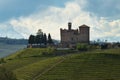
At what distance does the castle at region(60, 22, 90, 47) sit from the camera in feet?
577

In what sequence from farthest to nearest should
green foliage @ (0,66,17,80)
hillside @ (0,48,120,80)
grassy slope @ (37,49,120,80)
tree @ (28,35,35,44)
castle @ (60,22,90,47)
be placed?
tree @ (28,35,35,44), castle @ (60,22,90,47), hillside @ (0,48,120,80), grassy slope @ (37,49,120,80), green foliage @ (0,66,17,80)

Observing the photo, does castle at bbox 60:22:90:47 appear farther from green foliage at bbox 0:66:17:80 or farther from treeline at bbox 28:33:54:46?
green foliage at bbox 0:66:17:80

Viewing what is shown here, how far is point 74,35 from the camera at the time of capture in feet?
578

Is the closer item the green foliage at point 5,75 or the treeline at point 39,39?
the green foliage at point 5,75

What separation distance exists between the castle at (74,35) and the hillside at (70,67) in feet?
118

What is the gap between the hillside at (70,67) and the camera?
10056 centimetres

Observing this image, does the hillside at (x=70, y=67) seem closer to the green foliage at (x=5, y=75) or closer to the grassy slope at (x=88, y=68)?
the grassy slope at (x=88, y=68)

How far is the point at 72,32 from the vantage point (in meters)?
176

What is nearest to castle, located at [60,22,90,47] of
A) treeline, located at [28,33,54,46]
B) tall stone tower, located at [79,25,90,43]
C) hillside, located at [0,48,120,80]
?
tall stone tower, located at [79,25,90,43]

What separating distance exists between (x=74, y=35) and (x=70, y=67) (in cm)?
6438

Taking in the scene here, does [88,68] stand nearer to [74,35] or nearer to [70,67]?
[70,67]

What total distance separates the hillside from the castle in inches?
1413

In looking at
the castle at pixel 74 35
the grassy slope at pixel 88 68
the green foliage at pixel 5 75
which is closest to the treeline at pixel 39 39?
the castle at pixel 74 35

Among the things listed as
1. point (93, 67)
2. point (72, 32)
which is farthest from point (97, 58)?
point (72, 32)
